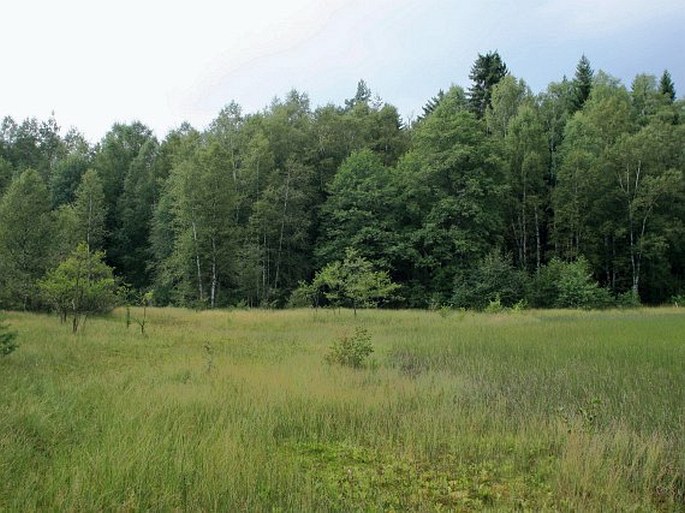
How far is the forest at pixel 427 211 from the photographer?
130ft

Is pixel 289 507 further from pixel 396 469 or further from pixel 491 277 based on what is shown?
pixel 491 277

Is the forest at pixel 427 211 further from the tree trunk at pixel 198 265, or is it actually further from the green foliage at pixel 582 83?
the green foliage at pixel 582 83

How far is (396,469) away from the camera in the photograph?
504cm

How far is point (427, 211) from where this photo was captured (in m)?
43.2

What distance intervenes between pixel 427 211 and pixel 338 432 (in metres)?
38.3

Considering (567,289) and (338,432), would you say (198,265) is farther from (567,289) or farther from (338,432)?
(338,432)

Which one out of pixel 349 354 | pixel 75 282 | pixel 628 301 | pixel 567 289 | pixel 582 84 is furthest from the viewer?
pixel 582 84

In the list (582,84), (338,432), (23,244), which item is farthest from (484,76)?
(338,432)

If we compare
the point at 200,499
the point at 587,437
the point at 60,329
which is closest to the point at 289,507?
the point at 200,499

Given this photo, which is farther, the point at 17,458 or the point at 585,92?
the point at 585,92

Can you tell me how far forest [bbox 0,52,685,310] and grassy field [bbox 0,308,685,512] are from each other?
25.7m

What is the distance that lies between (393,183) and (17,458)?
4090 cm

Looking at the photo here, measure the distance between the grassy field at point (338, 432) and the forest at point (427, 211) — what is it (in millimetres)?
25688

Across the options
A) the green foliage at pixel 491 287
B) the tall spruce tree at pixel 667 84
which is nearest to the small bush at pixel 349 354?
the green foliage at pixel 491 287
